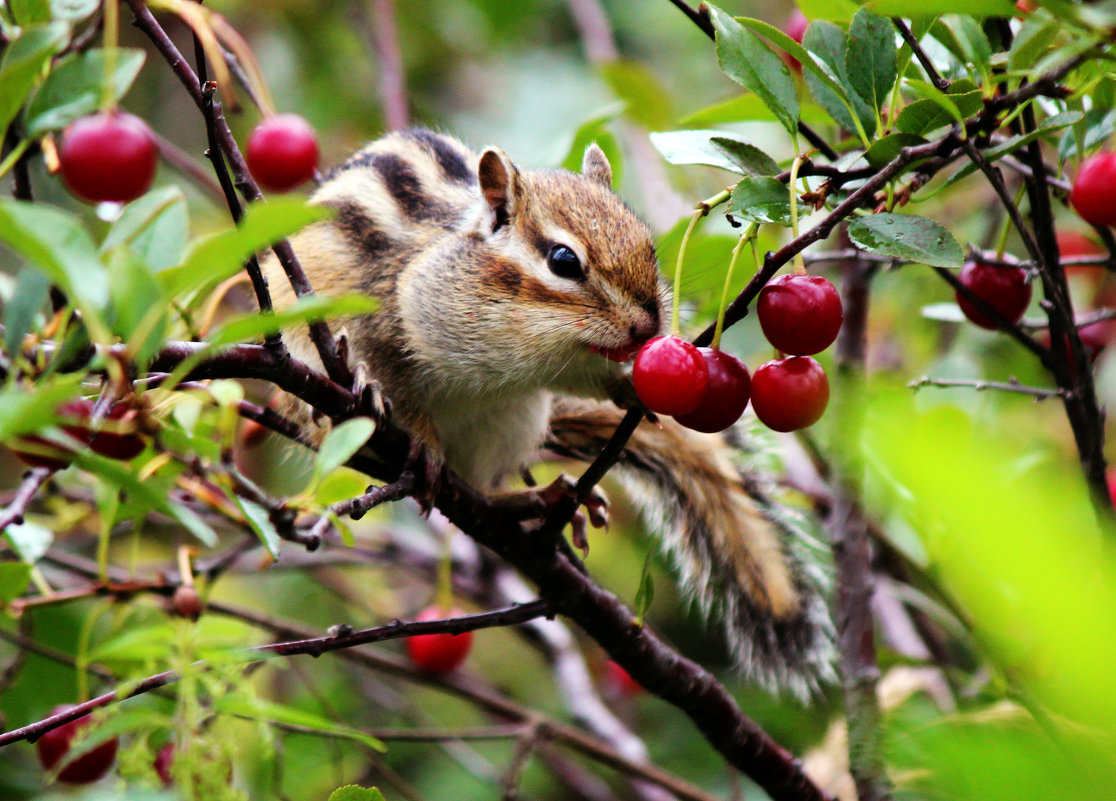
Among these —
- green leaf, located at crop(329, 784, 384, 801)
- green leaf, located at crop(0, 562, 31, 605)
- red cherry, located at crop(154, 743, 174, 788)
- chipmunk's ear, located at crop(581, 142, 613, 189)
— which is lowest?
red cherry, located at crop(154, 743, 174, 788)

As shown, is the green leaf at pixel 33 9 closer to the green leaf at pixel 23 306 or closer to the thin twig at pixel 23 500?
the green leaf at pixel 23 306

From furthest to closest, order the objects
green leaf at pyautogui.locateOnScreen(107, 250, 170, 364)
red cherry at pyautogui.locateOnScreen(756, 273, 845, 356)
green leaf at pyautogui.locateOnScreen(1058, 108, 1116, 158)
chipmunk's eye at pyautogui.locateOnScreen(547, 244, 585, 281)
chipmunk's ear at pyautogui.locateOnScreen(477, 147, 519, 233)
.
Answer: chipmunk's ear at pyautogui.locateOnScreen(477, 147, 519, 233) → chipmunk's eye at pyautogui.locateOnScreen(547, 244, 585, 281) → green leaf at pyautogui.locateOnScreen(1058, 108, 1116, 158) → red cherry at pyautogui.locateOnScreen(756, 273, 845, 356) → green leaf at pyautogui.locateOnScreen(107, 250, 170, 364)

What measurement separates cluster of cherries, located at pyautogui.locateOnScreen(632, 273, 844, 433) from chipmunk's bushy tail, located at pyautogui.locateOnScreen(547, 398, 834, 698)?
2.77 feet

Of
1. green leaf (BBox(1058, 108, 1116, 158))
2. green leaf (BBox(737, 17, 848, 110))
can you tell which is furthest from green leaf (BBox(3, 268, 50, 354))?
green leaf (BBox(1058, 108, 1116, 158))

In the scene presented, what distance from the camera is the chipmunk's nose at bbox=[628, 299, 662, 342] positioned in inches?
66.1

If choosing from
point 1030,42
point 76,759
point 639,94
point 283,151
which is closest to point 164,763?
point 76,759

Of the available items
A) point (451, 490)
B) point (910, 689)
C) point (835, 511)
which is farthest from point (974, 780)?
point (910, 689)

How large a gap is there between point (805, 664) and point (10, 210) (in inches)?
66.9

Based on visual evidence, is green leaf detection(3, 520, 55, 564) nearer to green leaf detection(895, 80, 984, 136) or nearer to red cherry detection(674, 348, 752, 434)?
red cherry detection(674, 348, 752, 434)

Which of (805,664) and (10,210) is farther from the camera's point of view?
(805,664)

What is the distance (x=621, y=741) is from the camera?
2400mm

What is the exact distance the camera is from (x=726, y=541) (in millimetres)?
2121

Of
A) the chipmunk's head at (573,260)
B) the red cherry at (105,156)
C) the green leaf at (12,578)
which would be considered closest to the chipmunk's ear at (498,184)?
the chipmunk's head at (573,260)

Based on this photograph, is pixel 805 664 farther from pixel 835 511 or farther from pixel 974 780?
pixel 974 780
